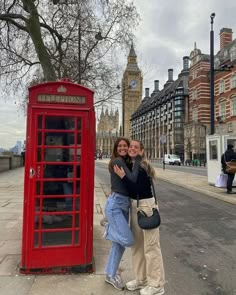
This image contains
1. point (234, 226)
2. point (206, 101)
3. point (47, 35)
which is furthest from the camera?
point (206, 101)

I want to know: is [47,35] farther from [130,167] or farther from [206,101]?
[206,101]

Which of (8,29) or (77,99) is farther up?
(8,29)

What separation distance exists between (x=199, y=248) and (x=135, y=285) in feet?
7.70

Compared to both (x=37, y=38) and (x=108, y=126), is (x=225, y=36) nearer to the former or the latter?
(x=108, y=126)

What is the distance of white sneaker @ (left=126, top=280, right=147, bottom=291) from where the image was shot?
398cm

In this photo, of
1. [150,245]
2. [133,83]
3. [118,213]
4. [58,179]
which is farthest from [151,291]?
[133,83]

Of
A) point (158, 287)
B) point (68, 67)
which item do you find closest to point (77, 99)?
point (158, 287)

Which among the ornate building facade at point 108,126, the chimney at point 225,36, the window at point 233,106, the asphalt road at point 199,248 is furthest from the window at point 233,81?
the asphalt road at point 199,248

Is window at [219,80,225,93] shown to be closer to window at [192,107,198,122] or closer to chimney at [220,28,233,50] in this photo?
chimney at [220,28,233,50]

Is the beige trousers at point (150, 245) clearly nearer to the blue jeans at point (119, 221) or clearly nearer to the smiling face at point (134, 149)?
the blue jeans at point (119, 221)

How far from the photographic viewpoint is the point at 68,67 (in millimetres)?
16875

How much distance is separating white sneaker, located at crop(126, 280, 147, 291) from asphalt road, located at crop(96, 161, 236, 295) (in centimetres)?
30

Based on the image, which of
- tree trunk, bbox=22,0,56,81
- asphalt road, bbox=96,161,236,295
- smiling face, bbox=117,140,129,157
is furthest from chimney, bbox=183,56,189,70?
smiling face, bbox=117,140,129,157

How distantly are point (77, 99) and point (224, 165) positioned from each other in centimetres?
916
